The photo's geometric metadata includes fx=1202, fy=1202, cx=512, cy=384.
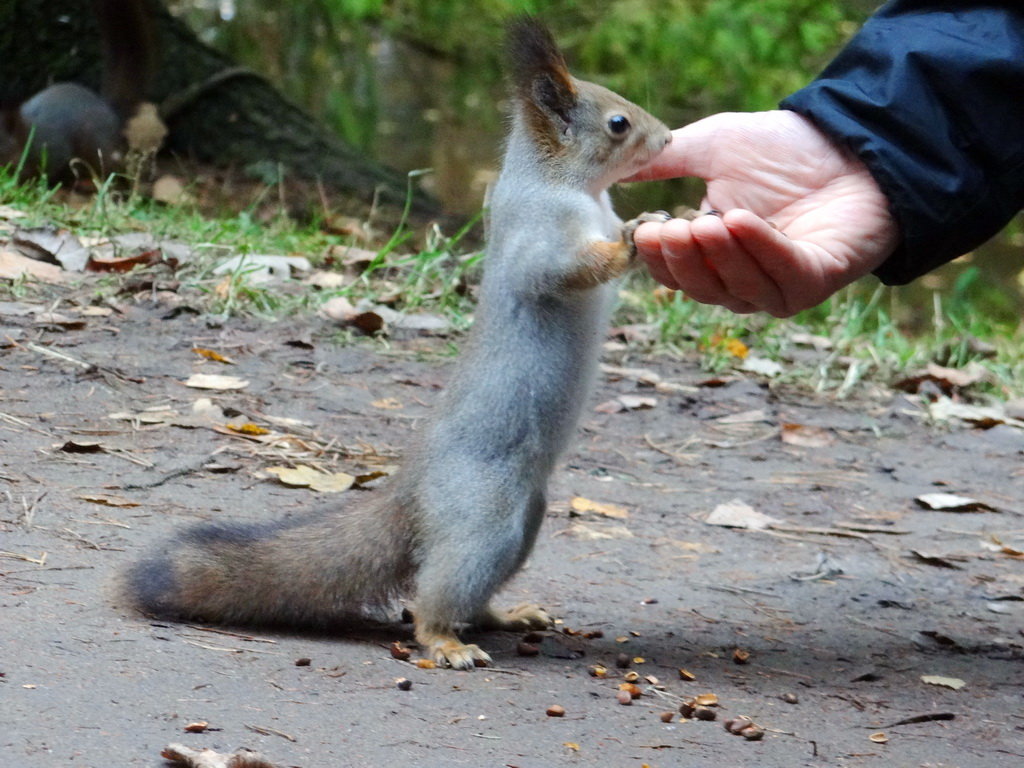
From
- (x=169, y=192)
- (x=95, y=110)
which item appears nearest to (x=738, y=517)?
(x=169, y=192)

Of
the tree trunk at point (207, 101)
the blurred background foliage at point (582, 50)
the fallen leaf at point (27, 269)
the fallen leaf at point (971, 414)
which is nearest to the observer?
the fallen leaf at point (27, 269)

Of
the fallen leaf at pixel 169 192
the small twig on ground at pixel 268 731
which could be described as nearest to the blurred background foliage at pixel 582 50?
the fallen leaf at pixel 169 192

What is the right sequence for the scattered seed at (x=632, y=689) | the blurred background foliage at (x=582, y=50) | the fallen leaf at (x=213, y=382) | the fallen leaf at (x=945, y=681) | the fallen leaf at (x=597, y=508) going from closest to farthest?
the scattered seed at (x=632, y=689) < the fallen leaf at (x=945, y=681) < the fallen leaf at (x=597, y=508) < the fallen leaf at (x=213, y=382) < the blurred background foliage at (x=582, y=50)

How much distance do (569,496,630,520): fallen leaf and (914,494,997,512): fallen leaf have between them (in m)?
1.12

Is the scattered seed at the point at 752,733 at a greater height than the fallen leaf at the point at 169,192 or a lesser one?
lesser

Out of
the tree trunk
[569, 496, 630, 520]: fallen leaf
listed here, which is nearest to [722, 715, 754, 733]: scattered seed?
[569, 496, 630, 520]: fallen leaf

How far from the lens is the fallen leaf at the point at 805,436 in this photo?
4707 mm

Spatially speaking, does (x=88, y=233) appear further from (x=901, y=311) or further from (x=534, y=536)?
(x=901, y=311)

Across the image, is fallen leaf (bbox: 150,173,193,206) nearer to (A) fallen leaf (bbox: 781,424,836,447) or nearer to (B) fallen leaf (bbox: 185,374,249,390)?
(B) fallen leaf (bbox: 185,374,249,390)

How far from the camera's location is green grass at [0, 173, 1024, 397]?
481 cm

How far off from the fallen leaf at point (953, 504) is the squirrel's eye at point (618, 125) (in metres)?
1.89

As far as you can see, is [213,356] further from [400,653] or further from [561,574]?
[400,653]

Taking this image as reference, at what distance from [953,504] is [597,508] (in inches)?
50.2

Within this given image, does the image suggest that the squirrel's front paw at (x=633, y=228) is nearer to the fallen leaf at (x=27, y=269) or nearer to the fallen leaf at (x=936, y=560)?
the fallen leaf at (x=936, y=560)
